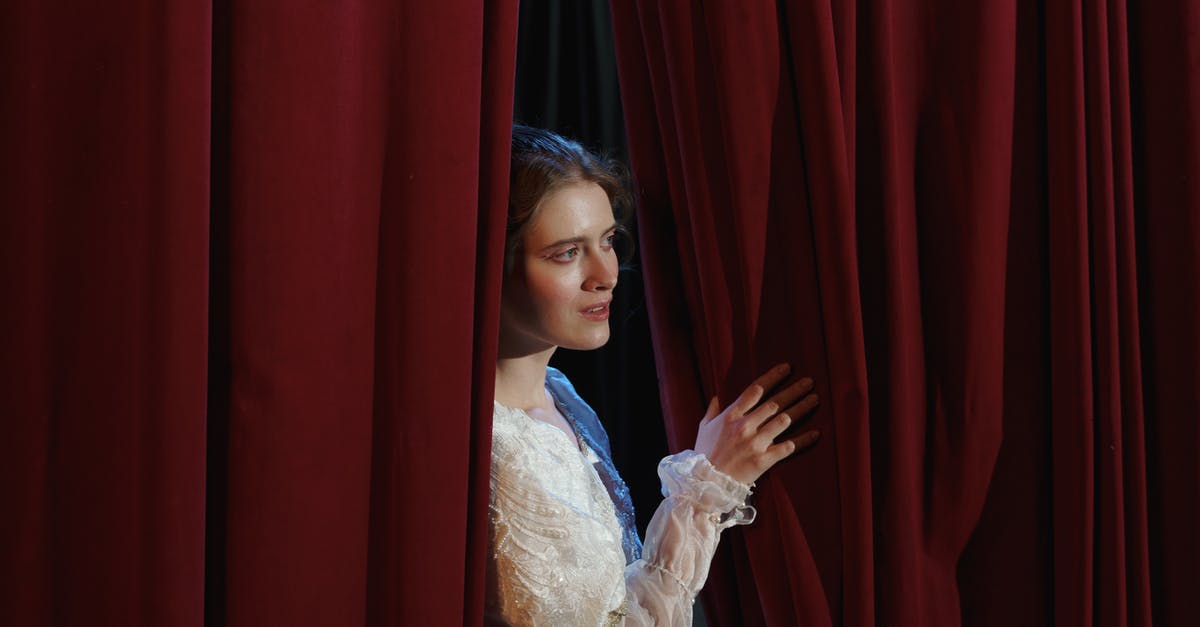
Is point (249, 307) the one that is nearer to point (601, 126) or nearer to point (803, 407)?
point (803, 407)

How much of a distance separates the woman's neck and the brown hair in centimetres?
14

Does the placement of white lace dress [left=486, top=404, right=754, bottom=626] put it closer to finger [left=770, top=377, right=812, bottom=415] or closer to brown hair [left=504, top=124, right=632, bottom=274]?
finger [left=770, top=377, right=812, bottom=415]

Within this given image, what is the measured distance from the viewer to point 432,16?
1.06 meters

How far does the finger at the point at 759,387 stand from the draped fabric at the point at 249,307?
39 cm

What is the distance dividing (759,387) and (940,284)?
32 cm

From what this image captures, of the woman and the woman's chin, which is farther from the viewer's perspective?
the woman's chin

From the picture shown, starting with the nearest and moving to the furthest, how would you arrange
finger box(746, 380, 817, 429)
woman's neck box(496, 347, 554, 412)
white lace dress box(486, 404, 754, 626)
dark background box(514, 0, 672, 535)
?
white lace dress box(486, 404, 754, 626), finger box(746, 380, 817, 429), woman's neck box(496, 347, 554, 412), dark background box(514, 0, 672, 535)

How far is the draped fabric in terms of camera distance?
0.92 m

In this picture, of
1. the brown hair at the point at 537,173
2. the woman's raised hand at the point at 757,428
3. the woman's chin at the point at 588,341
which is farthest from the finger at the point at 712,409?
the brown hair at the point at 537,173

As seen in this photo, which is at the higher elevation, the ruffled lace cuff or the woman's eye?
the woman's eye

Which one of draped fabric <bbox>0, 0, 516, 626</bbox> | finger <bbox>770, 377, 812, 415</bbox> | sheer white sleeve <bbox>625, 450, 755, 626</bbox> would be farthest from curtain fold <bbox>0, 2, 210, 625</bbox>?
finger <bbox>770, 377, 812, 415</bbox>

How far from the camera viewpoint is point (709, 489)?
4.43 ft

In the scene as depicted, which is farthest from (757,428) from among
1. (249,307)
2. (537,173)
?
(249,307)

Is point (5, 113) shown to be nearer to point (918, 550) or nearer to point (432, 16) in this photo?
point (432, 16)
